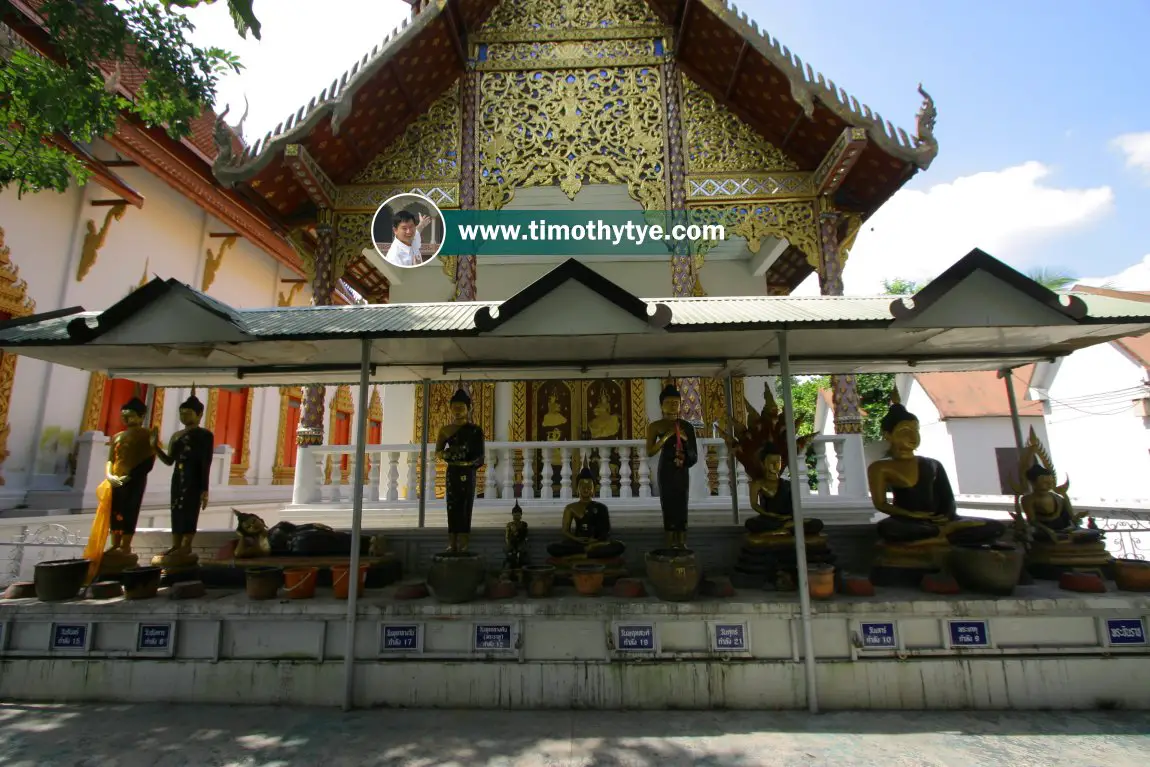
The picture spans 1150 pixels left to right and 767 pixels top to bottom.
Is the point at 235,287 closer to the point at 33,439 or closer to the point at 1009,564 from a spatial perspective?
the point at 33,439

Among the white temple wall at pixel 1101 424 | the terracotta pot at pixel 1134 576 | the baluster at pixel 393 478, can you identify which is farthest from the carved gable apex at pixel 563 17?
the white temple wall at pixel 1101 424

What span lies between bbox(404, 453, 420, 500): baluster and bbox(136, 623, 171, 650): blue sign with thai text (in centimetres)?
356

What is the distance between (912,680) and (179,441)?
623 centimetres

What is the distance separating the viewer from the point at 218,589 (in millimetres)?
4703

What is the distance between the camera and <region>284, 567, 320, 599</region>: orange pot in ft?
14.0

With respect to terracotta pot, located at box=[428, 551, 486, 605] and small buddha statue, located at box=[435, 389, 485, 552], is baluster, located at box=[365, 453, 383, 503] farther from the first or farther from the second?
terracotta pot, located at box=[428, 551, 486, 605]

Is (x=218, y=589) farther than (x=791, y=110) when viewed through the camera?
No

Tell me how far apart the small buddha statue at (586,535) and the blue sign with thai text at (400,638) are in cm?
130

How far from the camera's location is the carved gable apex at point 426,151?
341 inches

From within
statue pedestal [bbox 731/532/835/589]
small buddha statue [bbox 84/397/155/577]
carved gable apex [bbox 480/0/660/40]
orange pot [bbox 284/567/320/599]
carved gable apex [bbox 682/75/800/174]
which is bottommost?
orange pot [bbox 284/567/320/599]

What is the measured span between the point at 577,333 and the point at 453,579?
1960mm

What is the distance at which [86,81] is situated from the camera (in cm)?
495

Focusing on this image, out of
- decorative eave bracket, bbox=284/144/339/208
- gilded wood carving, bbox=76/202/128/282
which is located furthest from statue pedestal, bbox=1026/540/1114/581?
gilded wood carving, bbox=76/202/128/282

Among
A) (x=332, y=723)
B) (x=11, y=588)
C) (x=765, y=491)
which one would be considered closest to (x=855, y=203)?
(x=765, y=491)
